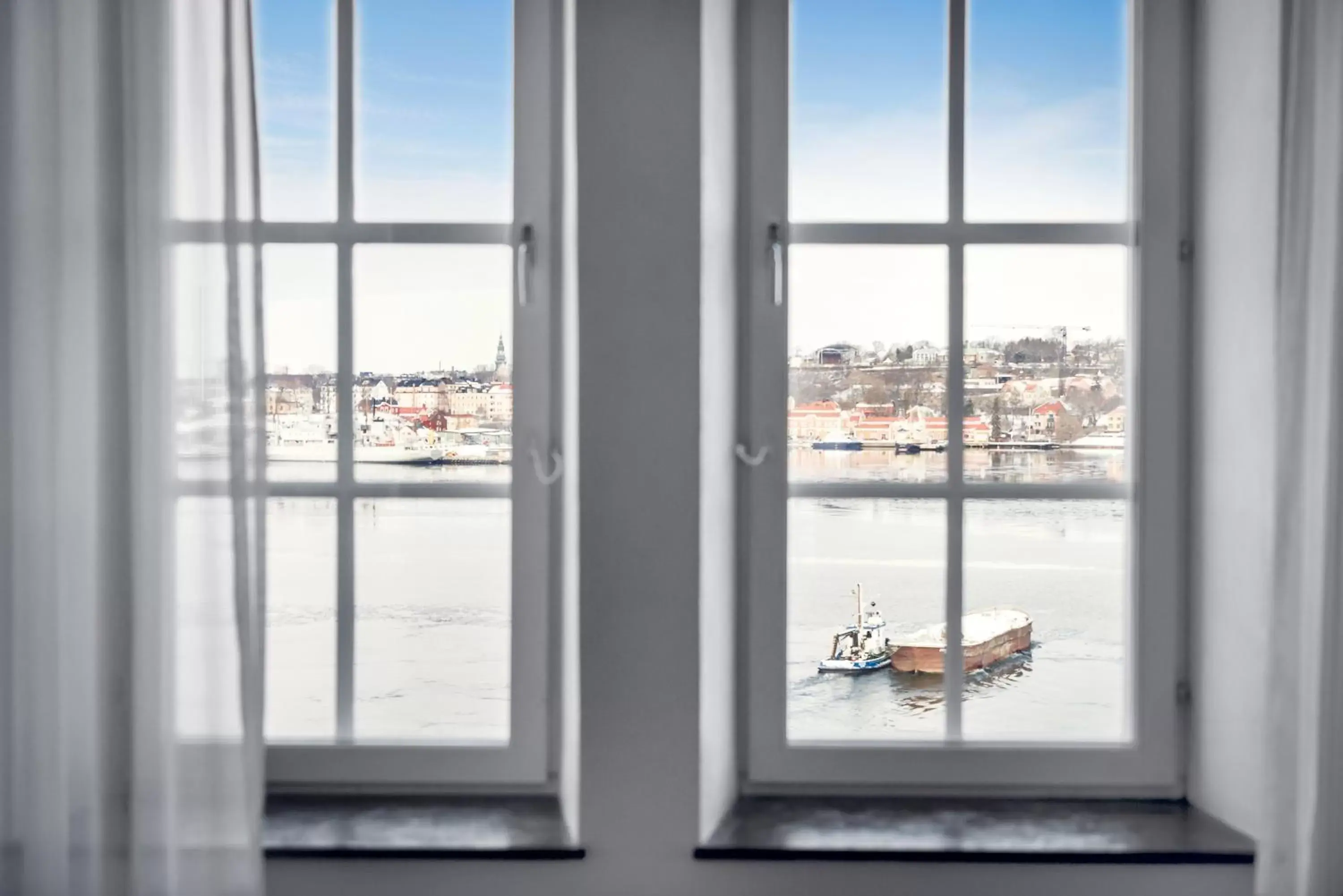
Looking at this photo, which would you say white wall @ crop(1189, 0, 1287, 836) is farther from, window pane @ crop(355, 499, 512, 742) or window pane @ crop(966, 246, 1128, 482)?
window pane @ crop(355, 499, 512, 742)

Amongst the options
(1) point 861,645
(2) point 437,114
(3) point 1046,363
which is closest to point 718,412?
(1) point 861,645

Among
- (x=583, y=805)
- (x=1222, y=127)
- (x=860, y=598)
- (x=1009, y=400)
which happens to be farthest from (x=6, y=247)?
(x=1222, y=127)

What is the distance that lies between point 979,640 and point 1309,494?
54 cm

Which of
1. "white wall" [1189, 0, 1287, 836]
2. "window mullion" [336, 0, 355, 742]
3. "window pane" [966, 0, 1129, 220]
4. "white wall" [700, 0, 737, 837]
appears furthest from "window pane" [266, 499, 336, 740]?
"white wall" [1189, 0, 1287, 836]

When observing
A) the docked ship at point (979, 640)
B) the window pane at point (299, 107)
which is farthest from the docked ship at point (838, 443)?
the window pane at point (299, 107)

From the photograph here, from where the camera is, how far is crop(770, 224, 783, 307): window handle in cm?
160

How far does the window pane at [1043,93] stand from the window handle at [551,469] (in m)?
0.83

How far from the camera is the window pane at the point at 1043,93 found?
1629 mm

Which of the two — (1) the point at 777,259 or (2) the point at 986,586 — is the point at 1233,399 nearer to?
(2) the point at 986,586

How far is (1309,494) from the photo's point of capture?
1.34 metres

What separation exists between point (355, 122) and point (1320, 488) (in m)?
1.57

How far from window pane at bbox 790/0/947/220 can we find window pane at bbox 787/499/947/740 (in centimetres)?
51

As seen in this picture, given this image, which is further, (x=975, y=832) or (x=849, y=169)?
(x=849, y=169)

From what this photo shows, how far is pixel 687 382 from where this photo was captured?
145 cm
